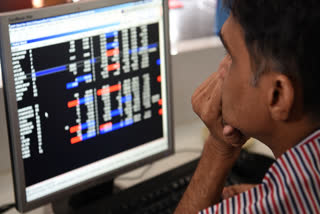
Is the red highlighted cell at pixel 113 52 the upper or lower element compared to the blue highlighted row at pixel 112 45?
lower

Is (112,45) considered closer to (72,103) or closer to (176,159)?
(72,103)

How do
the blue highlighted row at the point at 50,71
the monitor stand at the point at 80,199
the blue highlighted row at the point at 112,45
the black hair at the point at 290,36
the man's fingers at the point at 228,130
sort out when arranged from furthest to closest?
1. the monitor stand at the point at 80,199
2. the blue highlighted row at the point at 112,45
3. the blue highlighted row at the point at 50,71
4. the man's fingers at the point at 228,130
5. the black hair at the point at 290,36

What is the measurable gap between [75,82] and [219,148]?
1.08 ft

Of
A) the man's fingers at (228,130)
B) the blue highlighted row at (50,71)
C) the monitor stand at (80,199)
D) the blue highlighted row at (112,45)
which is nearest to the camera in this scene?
the man's fingers at (228,130)

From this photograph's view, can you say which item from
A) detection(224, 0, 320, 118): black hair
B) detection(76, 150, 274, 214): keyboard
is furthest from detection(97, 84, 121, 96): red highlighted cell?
detection(224, 0, 320, 118): black hair

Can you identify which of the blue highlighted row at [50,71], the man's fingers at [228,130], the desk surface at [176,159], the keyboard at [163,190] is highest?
the blue highlighted row at [50,71]

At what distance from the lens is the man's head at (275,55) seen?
2.32 feet

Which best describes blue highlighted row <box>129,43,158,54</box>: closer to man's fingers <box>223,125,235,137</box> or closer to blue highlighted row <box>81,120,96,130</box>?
blue highlighted row <box>81,120,96,130</box>

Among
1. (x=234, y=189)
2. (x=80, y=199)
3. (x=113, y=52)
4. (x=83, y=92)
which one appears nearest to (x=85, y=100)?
(x=83, y=92)

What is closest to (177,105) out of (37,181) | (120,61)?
(120,61)

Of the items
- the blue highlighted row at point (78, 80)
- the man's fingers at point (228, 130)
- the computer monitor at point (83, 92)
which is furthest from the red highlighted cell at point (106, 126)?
the man's fingers at point (228, 130)

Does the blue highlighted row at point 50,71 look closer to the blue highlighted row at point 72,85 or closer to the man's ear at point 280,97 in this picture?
the blue highlighted row at point 72,85

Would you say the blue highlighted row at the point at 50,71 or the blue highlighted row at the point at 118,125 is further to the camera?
→ the blue highlighted row at the point at 118,125

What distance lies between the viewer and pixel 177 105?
170 centimetres
